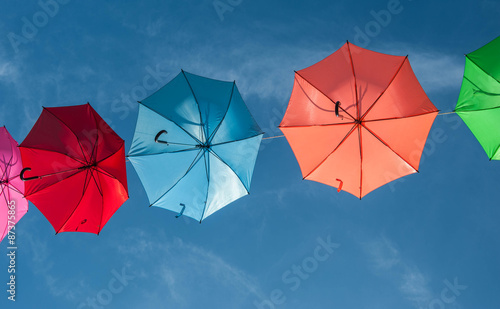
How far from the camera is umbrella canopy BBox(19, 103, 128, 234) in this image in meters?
9.09

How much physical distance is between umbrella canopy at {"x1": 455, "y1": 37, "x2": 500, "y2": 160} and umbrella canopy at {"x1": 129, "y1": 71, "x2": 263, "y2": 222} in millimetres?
5761

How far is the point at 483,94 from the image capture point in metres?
9.07

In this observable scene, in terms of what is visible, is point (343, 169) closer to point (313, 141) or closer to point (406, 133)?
point (313, 141)

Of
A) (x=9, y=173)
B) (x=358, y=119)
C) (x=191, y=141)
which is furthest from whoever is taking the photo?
(x=9, y=173)

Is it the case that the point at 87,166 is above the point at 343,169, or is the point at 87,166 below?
above

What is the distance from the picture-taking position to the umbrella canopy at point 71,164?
9.09 meters

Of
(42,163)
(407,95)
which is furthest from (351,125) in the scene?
(42,163)

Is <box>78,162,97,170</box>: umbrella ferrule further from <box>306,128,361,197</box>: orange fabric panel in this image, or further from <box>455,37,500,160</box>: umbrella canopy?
<box>455,37,500,160</box>: umbrella canopy

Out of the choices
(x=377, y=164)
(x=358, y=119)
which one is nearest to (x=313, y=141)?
(x=358, y=119)

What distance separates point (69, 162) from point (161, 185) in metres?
2.53

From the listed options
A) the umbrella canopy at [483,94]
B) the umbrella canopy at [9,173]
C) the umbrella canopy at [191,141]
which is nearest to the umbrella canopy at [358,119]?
the umbrella canopy at [483,94]

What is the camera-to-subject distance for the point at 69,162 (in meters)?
9.26

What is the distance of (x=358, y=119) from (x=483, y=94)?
132 inches

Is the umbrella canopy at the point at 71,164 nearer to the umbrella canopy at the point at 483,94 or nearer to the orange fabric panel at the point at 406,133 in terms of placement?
the orange fabric panel at the point at 406,133
